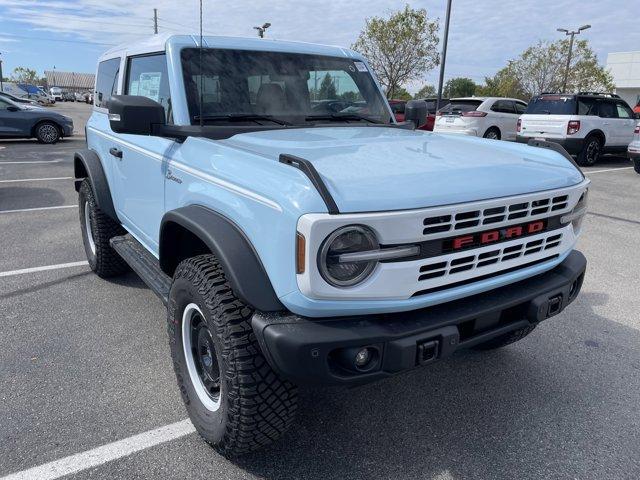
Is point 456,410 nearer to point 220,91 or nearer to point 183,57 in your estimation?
point 220,91

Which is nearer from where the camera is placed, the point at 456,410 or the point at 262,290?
the point at 262,290

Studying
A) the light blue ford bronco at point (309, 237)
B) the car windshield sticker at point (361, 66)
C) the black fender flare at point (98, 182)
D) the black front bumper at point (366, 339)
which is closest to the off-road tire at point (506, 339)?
the light blue ford bronco at point (309, 237)

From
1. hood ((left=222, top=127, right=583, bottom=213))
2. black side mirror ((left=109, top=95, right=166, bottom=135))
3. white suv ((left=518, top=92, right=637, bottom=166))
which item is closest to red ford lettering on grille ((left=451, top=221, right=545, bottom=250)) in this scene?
hood ((left=222, top=127, right=583, bottom=213))

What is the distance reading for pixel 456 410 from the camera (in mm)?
2832

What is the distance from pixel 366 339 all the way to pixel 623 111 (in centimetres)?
1479

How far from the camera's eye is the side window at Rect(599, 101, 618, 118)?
13.1m

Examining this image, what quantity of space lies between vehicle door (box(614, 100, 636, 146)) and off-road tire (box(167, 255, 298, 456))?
14079mm

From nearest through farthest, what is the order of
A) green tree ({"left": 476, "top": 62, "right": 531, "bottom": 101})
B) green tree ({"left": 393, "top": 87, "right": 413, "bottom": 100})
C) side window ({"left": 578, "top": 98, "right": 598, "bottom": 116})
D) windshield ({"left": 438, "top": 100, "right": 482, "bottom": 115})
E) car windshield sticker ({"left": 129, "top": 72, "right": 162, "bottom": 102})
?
car windshield sticker ({"left": 129, "top": 72, "right": 162, "bottom": 102}) < side window ({"left": 578, "top": 98, "right": 598, "bottom": 116}) < windshield ({"left": 438, "top": 100, "right": 482, "bottom": 115}) < green tree ({"left": 393, "top": 87, "right": 413, "bottom": 100}) < green tree ({"left": 476, "top": 62, "right": 531, "bottom": 101})

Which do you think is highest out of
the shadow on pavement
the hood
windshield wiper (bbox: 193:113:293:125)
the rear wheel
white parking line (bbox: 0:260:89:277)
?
windshield wiper (bbox: 193:113:293:125)

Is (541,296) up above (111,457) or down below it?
above

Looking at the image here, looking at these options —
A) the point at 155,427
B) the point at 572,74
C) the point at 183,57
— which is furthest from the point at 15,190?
the point at 572,74

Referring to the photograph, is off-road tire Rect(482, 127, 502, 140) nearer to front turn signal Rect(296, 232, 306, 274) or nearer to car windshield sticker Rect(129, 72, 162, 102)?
car windshield sticker Rect(129, 72, 162, 102)

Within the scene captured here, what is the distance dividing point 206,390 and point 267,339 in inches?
33.4

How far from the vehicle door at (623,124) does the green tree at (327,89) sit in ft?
40.9
